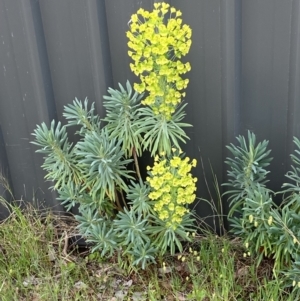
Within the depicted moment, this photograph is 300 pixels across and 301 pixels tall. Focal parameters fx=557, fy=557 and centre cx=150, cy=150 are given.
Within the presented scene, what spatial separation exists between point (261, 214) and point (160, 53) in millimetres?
828

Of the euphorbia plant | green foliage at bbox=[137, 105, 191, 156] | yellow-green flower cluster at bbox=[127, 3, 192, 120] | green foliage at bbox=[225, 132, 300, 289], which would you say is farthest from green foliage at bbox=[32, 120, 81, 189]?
green foliage at bbox=[225, 132, 300, 289]

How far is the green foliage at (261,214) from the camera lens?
244 centimetres

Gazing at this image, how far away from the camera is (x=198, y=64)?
2.72 metres

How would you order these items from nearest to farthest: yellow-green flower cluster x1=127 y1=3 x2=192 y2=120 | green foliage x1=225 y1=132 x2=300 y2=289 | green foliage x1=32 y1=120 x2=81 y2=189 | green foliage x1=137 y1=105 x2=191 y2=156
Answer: yellow-green flower cluster x1=127 y1=3 x2=192 y2=120, green foliage x1=225 y1=132 x2=300 y2=289, green foliage x1=137 y1=105 x2=191 y2=156, green foliage x1=32 y1=120 x2=81 y2=189

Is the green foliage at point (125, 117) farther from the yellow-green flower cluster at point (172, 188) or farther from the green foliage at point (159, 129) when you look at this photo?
the yellow-green flower cluster at point (172, 188)

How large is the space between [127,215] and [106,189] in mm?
161

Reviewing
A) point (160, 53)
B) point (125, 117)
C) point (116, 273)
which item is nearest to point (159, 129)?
point (125, 117)

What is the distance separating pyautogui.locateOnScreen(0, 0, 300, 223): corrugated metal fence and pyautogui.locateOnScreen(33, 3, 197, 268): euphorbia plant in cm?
13

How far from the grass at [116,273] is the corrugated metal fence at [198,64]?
345 mm

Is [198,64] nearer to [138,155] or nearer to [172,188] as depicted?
[138,155]

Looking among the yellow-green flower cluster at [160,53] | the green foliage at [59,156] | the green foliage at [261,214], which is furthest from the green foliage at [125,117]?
the green foliage at [261,214]

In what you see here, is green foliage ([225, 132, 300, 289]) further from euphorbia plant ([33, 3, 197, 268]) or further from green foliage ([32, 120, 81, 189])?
green foliage ([32, 120, 81, 189])

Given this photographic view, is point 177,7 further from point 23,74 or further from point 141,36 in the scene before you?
point 23,74

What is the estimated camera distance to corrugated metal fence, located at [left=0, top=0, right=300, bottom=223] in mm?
2598
